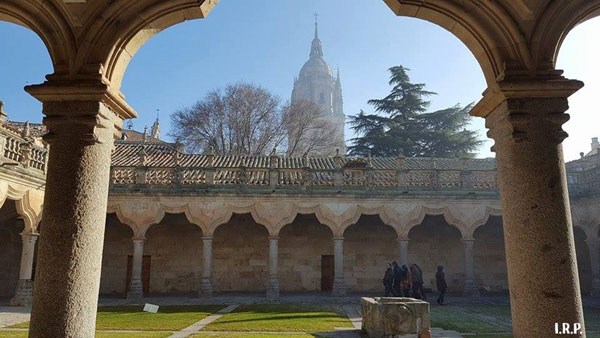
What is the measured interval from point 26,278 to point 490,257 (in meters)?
18.5

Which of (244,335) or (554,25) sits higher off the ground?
(554,25)


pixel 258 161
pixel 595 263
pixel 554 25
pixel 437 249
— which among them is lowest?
pixel 595 263

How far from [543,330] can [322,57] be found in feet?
355

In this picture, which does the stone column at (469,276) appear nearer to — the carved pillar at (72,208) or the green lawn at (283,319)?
the green lawn at (283,319)

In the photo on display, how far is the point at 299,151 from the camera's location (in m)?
36.3

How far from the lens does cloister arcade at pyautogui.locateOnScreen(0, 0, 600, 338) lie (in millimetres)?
3395

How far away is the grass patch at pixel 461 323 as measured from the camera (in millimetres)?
9570

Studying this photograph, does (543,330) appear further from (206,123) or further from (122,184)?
(206,123)

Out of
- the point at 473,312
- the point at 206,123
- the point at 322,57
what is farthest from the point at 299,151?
the point at 322,57

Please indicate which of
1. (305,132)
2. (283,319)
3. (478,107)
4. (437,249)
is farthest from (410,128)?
(478,107)

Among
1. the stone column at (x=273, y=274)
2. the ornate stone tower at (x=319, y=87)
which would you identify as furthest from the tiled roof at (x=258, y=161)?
the ornate stone tower at (x=319, y=87)

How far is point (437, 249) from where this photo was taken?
20375 millimetres

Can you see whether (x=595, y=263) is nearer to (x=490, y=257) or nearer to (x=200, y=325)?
(x=490, y=257)

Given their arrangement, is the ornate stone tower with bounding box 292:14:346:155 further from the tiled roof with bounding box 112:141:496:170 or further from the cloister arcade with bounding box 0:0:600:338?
the cloister arcade with bounding box 0:0:600:338
